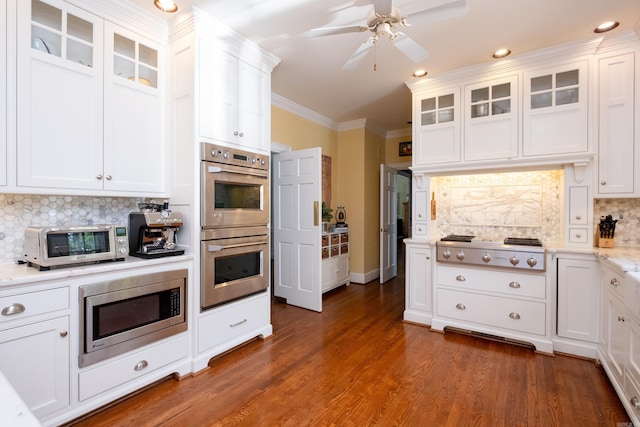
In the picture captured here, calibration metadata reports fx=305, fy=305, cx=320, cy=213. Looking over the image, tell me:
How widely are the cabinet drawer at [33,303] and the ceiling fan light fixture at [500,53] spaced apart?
394 centimetres

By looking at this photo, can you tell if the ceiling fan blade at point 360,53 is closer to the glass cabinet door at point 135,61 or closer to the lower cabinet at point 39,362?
the glass cabinet door at point 135,61

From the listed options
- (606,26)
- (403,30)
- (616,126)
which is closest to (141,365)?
(403,30)

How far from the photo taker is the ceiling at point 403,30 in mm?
2281

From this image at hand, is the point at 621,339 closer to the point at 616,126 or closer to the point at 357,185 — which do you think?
the point at 616,126

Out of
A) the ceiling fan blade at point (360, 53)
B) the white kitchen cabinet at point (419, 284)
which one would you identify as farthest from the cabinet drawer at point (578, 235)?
the ceiling fan blade at point (360, 53)

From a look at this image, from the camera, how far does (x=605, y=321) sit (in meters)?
2.37

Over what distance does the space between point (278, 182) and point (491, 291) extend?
279 cm

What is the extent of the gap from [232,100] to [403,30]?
5.33 ft

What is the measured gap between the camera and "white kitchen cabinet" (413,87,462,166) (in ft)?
11.0

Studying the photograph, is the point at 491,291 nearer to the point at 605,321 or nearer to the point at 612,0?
the point at 605,321

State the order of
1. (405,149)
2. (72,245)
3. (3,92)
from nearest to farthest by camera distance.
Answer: (3,92) < (72,245) < (405,149)

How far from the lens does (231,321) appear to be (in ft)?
8.84

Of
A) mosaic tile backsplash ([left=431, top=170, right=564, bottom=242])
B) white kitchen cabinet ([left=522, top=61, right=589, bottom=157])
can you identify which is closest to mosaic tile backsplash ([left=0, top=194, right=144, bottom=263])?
mosaic tile backsplash ([left=431, top=170, right=564, bottom=242])

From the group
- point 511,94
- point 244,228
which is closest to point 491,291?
point 511,94
